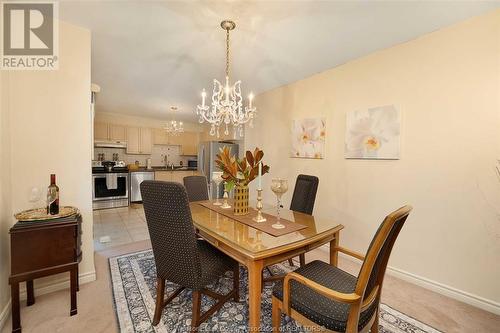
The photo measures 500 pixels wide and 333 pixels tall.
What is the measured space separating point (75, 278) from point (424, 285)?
3123 mm

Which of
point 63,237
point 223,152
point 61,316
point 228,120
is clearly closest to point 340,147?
point 228,120

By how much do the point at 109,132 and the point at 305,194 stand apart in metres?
5.42

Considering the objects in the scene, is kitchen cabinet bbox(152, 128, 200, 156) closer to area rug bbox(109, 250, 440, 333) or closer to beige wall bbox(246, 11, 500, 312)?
area rug bbox(109, 250, 440, 333)

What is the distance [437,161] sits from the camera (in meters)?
1.96

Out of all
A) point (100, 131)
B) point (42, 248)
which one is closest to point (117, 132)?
point (100, 131)

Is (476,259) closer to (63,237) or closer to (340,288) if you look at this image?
(340,288)

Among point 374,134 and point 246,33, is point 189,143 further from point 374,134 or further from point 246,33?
point 374,134

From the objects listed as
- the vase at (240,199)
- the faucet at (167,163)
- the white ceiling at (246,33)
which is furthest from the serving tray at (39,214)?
the faucet at (167,163)

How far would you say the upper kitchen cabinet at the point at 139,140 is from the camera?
18.6ft

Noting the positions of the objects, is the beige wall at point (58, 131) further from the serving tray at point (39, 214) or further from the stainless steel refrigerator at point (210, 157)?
the stainless steel refrigerator at point (210, 157)

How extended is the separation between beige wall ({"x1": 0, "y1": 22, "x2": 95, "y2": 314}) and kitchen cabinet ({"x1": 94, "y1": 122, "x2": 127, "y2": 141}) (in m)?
3.90

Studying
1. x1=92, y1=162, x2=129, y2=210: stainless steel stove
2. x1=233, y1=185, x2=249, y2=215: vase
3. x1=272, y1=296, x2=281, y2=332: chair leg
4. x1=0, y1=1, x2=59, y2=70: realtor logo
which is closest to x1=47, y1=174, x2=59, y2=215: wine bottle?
x1=0, y1=1, x2=59, y2=70: realtor logo

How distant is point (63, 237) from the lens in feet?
5.15

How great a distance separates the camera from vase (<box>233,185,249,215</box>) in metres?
1.78
